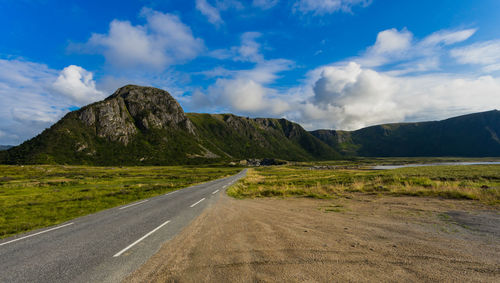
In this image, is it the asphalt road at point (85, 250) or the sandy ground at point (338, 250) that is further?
the asphalt road at point (85, 250)

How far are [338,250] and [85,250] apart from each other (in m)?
7.96

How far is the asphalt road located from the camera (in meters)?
5.15

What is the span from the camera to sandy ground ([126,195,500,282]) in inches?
173

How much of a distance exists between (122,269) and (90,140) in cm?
20157

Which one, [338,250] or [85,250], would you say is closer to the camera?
[338,250]

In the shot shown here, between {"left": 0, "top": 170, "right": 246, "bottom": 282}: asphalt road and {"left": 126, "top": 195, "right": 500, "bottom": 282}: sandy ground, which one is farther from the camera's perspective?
{"left": 0, "top": 170, "right": 246, "bottom": 282}: asphalt road

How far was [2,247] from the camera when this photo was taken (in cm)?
737

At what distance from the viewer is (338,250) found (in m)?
5.59

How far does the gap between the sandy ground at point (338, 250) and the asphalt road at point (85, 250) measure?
2.50 ft

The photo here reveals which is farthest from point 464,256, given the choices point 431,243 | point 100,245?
point 100,245

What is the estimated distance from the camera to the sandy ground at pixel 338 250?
173 inches

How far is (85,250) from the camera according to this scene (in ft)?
22.1

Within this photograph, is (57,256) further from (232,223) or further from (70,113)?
(70,113)

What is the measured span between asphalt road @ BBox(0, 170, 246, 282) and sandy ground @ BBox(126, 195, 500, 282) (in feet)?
2.50
